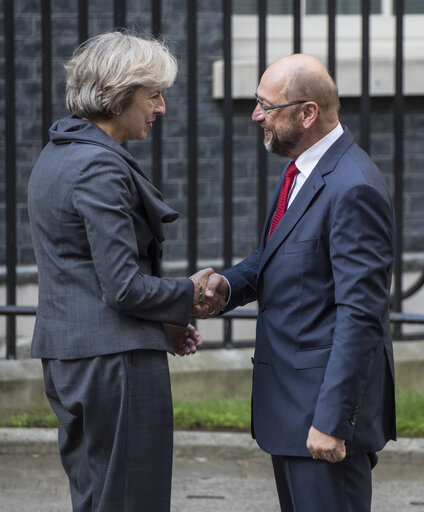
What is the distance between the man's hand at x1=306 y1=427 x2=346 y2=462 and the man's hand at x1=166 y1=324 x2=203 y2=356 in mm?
686

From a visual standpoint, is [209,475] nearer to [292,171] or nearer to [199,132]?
[292,171]

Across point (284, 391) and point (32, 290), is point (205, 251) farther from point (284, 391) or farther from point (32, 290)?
point (284, 391)

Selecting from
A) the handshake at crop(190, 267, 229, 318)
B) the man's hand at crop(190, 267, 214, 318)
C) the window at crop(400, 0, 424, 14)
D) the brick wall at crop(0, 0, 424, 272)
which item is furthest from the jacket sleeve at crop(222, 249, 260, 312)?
the window at crop(400, 0, 424, 14)

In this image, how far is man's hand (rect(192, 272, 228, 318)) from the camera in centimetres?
308

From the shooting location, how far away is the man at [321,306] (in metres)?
2.67

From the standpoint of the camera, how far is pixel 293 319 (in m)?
2.85

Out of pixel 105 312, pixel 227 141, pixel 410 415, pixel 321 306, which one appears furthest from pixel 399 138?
pixel 105 312

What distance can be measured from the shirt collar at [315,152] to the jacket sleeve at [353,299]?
0.80ft

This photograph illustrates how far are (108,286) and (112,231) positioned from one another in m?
0.15

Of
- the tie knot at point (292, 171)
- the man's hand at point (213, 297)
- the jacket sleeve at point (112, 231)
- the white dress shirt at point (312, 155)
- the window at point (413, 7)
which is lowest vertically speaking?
the man's hand at point (213, 297)

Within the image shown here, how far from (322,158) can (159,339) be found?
705 mm

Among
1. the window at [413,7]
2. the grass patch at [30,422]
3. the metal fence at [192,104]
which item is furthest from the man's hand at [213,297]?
the window at [413,7]

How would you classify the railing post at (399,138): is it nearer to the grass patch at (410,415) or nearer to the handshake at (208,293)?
the grass patch at (410,415)

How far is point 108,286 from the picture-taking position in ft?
8.96
